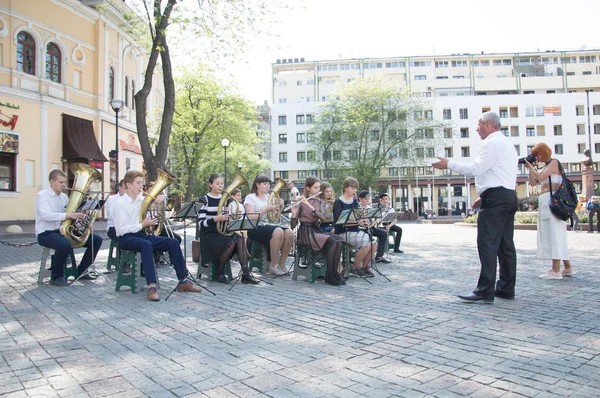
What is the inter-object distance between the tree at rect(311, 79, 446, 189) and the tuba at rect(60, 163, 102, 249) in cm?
4104

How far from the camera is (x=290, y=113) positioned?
73875 millimetres

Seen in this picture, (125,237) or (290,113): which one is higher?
(290,113)

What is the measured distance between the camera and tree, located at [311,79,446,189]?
47656 millimetres

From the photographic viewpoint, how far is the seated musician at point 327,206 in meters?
8.05

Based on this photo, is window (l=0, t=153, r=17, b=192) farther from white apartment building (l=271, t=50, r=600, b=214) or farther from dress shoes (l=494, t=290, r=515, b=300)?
white apartment building (l=271, t=50, r=600, b=214)

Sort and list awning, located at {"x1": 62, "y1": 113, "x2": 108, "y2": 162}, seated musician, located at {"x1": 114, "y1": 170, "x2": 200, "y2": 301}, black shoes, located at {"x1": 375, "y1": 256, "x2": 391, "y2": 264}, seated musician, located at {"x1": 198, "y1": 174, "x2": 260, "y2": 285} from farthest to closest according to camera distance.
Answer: awning, located at {"x1": 62, "y1": 113, "x2": 108, "y2": 162} < black shoes, located at {"x1": 375, "y1": 256, "x2": 391, "y2": 264} < seated musician, located at {"x1": 198, "y1": 174, "x2": 260, "y2": 285} < seated musician, located at {"x1": 114, "y1": 170, "x2": 200, "y2": 301}

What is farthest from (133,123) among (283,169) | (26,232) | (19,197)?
(283,169)

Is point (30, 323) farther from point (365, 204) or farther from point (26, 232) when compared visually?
point (26, 232)

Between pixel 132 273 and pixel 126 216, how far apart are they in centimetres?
82

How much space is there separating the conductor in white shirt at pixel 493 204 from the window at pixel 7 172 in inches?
912

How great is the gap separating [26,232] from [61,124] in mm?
7739

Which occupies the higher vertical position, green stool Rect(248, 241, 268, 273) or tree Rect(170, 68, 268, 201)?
tree Rect(170, 68, 268, 201)

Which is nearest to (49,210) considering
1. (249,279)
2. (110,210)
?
(110,210)

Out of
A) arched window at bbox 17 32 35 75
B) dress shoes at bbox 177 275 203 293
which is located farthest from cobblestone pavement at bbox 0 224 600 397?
arched window at bbox 17 32 35 75
